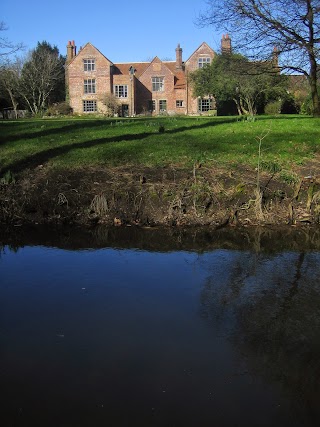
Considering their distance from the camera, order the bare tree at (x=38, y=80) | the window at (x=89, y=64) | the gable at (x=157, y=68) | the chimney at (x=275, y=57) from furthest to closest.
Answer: the gable at (x=157, y=68)
the window at (x=89, y=64)
the bare tree at (x=38, y=80)
the chimney at (x=275, y=57)

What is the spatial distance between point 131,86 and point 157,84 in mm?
4090

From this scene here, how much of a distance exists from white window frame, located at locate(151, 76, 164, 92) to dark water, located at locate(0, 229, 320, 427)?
55.6 metres

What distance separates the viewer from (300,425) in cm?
308

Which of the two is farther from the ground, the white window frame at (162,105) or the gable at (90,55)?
the gable at (90,55)

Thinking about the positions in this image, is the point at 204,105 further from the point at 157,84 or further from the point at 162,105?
the point at 157,84

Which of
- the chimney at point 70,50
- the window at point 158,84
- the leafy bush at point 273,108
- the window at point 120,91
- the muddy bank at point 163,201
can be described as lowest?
the muddy bank at point 163,201

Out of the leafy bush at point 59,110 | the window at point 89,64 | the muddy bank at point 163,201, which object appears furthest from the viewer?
the window at point 89,64

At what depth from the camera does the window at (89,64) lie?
192ft

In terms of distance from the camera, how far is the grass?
34.2 feet

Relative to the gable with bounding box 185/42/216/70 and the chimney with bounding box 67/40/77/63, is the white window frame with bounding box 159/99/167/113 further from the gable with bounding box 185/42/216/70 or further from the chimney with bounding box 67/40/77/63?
the chimney with bounding box 67/40/77/63

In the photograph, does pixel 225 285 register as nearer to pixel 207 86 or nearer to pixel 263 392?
pixel 263 392

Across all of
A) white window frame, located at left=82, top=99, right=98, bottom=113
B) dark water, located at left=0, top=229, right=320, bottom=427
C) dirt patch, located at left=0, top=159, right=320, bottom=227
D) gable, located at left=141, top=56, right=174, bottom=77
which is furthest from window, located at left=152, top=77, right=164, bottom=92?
dark water, located at left=0, top=229, right=320, bottom=427

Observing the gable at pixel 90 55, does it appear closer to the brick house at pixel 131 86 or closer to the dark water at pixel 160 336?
the brick house at pixel 131 86

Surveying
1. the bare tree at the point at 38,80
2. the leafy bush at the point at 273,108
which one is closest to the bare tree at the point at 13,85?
the bare tree at the point at 38,80
